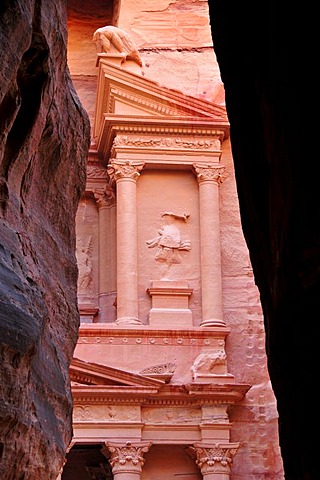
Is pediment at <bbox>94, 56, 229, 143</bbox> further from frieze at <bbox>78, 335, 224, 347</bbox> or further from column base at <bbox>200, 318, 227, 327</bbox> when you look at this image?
frieze at <bbox>78, 335, 224, 347</bbox>

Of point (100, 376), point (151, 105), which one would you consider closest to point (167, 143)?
point (151, 105)

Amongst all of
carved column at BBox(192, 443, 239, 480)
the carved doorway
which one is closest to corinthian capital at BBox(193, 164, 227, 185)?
carved column at BBox(192, 443, 239, 480)

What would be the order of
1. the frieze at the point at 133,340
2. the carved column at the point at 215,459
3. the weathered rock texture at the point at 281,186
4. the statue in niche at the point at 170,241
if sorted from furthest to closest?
the statue in niche at the point at 170,241 → the frieze at the point at 133,340 → the carved column at the point at 215,459 → the weathered rock texture at the point at 281,186

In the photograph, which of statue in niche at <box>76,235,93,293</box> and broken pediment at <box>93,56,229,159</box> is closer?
broken pediment at <box>93,56,229,159</box>

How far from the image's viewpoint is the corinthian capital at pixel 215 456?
55.6ft

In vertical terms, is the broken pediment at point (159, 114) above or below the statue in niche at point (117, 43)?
below

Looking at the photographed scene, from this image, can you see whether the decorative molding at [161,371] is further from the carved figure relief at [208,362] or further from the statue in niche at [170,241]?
the statue in niche at [170,241]

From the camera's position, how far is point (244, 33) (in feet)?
13.0

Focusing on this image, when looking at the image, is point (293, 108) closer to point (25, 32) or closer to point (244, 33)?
point (244, 33)

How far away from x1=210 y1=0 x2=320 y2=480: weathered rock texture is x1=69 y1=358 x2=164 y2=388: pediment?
41.4 ft

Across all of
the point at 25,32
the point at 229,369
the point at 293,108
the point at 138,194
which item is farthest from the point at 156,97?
the point at 293,108

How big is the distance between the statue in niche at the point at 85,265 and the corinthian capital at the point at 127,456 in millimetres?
3669

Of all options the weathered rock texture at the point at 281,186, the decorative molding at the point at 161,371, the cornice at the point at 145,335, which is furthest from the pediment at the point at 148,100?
the weathered rock texture at the point at 281,186

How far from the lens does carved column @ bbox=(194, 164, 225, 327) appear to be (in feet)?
60.2
